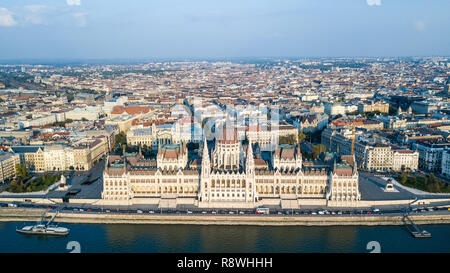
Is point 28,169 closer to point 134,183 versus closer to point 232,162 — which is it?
point 134,183

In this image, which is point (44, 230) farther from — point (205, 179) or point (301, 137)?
point (301, 137)

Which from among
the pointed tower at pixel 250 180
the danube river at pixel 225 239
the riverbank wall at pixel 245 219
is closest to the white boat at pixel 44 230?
the danube river at pixel 225 239

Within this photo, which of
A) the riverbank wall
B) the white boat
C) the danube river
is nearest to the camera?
the danube river

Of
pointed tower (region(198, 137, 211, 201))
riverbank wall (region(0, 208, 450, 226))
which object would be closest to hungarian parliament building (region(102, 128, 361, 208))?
pointed tower (region(198, 137, 211, 201))

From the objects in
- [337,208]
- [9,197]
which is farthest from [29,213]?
[337,208]

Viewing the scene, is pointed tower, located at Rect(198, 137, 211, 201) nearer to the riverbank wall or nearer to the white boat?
the riverbank wall

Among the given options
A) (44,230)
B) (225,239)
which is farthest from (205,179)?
(44,230)

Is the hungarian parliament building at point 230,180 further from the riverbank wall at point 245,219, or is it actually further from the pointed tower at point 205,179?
the riverbank wall at point 245,219
